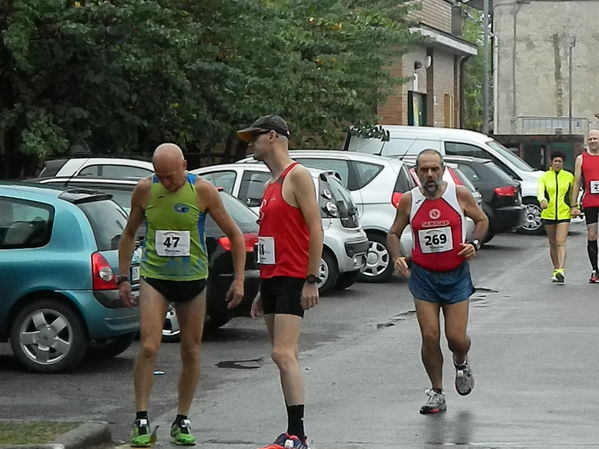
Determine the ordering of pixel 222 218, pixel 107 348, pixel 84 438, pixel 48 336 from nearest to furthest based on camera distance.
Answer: pixel 84 438 < pixel 222 218 < pixel 48 336 < pixel 107 348

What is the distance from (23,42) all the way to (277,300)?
41.5 ft

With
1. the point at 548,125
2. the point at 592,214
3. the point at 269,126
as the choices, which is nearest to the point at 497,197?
the point at 592,214

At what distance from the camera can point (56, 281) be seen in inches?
456

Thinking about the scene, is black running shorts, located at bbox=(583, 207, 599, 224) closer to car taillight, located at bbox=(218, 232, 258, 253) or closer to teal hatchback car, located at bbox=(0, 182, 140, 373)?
car taillight, located at bbox=(218, 232, 258, 253)

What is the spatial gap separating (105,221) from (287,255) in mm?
3721

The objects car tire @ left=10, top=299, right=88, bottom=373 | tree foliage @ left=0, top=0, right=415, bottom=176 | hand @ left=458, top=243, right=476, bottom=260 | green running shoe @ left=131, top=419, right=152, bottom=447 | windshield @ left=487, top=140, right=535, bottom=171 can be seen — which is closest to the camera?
green running shoe @ left=131, top=419, right=152, bottom=447

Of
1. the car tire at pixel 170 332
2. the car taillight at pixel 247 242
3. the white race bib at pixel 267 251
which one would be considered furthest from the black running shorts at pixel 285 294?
the car tire at pixel 170 332

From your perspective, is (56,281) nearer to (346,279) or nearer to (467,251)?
(467,251)

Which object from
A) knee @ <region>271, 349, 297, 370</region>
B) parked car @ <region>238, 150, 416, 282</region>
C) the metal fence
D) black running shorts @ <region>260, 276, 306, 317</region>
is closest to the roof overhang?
the metal fence

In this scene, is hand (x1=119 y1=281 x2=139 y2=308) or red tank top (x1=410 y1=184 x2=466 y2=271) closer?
hand (x1=119 y1=281 x2=139 y2=308)

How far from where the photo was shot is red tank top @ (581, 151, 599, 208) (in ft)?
64.3

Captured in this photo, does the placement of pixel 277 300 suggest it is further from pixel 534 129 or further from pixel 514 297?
pixel 534 129

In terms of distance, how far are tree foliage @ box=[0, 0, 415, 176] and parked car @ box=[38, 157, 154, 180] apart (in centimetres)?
192

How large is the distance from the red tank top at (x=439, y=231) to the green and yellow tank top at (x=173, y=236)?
65.3 inches
